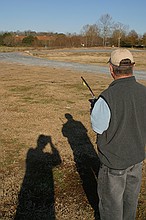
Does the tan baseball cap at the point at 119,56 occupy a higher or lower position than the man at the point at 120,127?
higher

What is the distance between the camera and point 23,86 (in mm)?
13281

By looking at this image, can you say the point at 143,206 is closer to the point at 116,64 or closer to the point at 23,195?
the point at 23,195

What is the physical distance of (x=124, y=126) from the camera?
2.29 metres

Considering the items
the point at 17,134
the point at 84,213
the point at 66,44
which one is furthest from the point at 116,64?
the point at 66,44

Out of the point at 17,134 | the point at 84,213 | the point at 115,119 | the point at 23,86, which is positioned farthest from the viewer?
the point at 23,86

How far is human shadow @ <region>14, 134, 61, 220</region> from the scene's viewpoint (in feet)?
11.5

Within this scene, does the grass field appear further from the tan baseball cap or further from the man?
the tan baseball cap

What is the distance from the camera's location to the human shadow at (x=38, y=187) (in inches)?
139

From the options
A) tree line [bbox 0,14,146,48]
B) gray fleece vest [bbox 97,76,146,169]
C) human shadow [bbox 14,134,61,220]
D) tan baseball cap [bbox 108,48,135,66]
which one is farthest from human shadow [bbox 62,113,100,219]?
tree line [bbox 0,14,146,48]

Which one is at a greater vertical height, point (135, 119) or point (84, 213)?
point (135, 119)

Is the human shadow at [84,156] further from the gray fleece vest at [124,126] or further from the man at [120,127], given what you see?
the gray fleece vest at [124,126]

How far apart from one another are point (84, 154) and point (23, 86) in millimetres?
8568

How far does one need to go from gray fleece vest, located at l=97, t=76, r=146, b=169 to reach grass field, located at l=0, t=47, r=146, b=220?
1.41m

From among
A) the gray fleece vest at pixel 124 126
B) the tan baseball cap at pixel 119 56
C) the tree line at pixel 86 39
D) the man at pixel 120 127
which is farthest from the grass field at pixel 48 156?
the tree line at pixel 86 39
